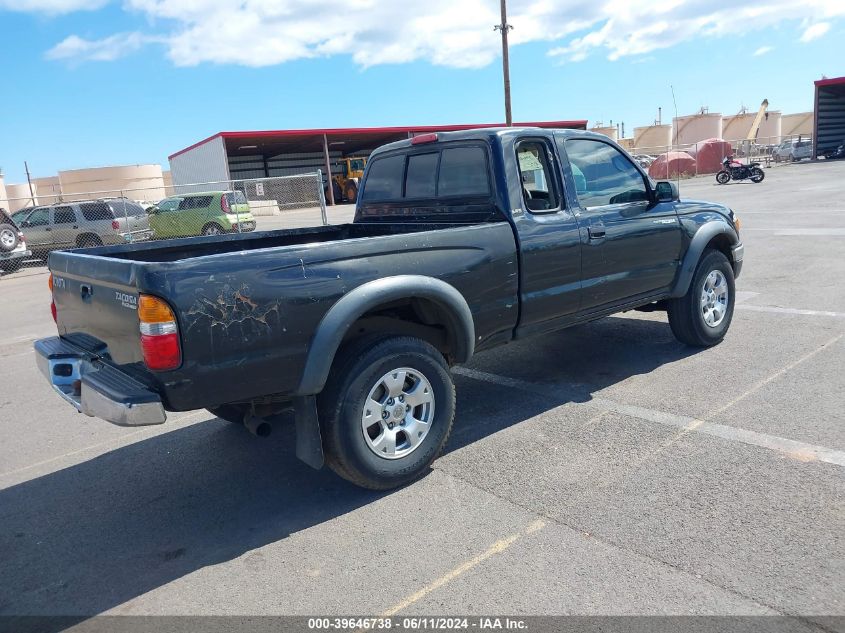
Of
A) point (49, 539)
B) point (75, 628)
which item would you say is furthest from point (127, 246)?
point (75, 628)

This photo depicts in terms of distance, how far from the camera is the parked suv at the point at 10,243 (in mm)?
16422

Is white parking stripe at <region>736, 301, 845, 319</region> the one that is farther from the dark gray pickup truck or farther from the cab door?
the cab door

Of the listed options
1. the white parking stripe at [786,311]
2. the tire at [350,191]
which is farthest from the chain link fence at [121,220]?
the tire at [350,191]

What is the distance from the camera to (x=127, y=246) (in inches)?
184

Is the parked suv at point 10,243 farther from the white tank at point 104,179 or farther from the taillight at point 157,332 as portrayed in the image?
the white tank at point 104,179

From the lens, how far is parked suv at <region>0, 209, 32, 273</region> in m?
16.4

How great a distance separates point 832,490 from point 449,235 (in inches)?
94.7

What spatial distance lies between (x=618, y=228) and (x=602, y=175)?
1.49 ft

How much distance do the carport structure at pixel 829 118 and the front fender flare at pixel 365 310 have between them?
46.0 m

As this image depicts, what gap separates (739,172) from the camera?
30844 mm

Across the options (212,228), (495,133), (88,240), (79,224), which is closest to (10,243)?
(79,224)

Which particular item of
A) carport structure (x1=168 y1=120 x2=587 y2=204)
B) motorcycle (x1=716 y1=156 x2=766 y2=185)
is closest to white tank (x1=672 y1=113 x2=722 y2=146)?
carport structure (x1=168 y1=120 x2=587 y2=204)

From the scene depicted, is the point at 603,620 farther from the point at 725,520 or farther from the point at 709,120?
the point at 709,120

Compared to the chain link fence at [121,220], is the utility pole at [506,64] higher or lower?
higher
